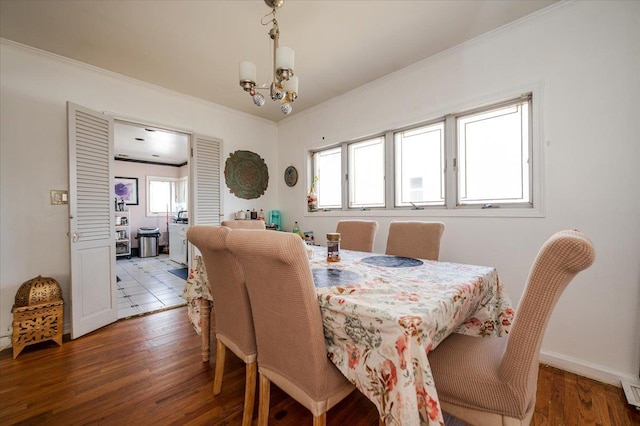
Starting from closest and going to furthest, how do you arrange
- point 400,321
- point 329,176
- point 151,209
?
→ point 400,321 < point 329,176 < point 151,209

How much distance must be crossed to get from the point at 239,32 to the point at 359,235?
79.2 inches

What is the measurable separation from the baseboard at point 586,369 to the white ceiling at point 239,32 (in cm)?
255

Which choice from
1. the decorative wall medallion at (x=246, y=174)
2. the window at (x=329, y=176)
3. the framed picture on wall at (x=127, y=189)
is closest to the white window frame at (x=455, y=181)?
the window at (x=329, y=176)

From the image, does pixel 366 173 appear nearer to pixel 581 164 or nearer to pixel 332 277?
pixel 581 164

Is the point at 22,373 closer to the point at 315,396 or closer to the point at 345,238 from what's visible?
the point at 315,396

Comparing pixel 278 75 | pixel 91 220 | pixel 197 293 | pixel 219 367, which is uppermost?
pixel 278 75

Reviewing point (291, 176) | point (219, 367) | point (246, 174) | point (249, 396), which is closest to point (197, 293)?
point (219, 367)

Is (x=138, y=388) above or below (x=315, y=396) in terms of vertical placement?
below

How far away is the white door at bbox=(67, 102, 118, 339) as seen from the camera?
232 cm

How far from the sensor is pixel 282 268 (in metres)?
0.87

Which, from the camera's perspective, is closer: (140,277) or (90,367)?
(90,367)

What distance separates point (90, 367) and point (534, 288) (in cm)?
273

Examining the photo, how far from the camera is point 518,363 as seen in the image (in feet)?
2.59

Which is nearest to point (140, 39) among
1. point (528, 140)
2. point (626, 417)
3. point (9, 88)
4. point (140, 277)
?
point (9, 88)
